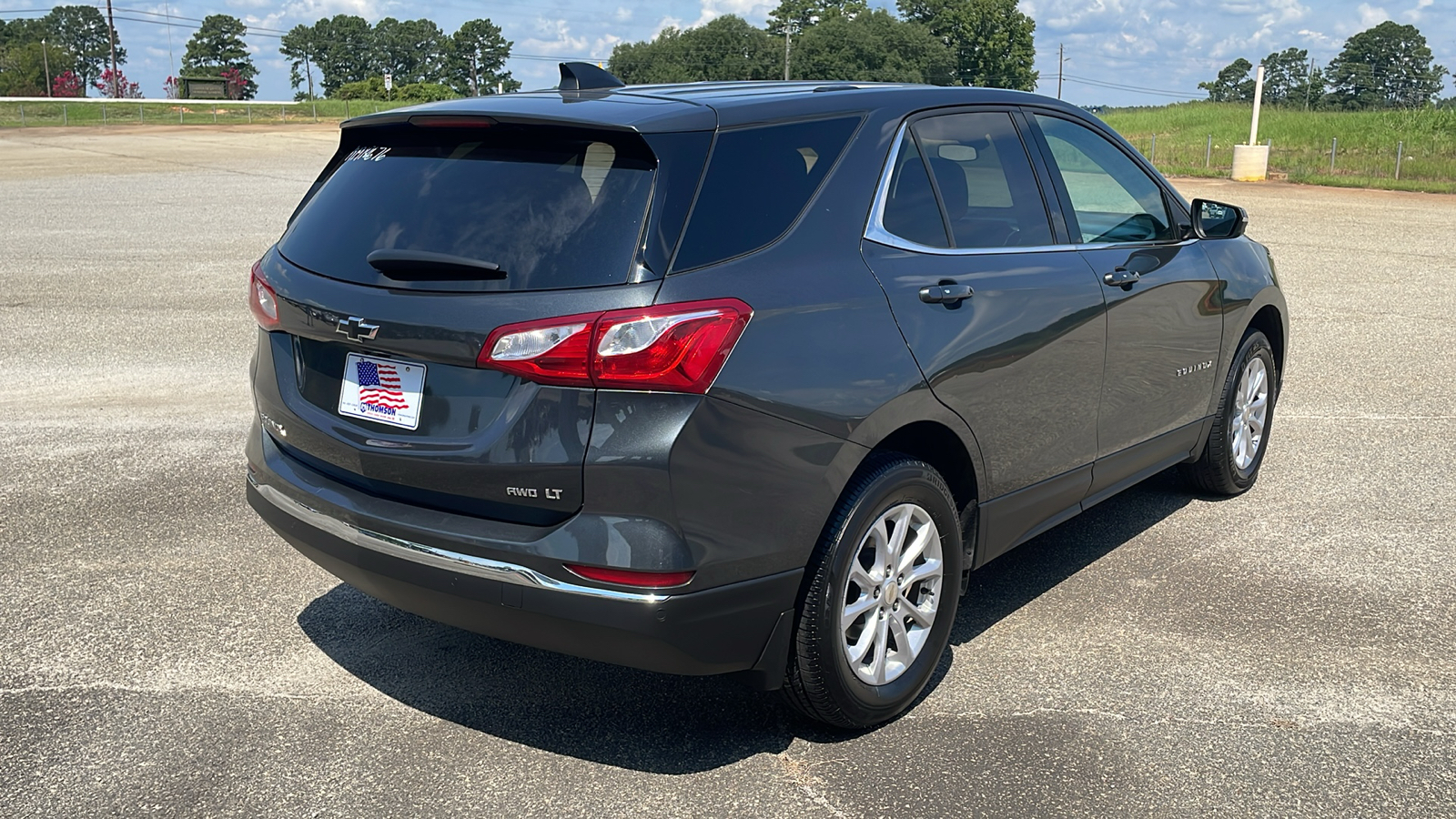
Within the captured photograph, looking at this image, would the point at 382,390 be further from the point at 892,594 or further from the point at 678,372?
the point at 892,594

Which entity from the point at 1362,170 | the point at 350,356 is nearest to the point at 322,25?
the point at 1362,170

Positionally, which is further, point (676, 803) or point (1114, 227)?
point (1114, 227)

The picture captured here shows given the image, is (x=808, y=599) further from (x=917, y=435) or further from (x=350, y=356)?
(x=350, y=356)

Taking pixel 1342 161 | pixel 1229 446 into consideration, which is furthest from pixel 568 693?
pixel 1342 161

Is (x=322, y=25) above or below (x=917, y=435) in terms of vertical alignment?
above

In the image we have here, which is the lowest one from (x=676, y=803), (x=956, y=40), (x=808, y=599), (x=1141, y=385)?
(x=676, y=803)

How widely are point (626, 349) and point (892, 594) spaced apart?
118 cm

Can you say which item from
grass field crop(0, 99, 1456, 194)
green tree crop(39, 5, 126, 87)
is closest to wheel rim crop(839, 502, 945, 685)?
grass field crop(0, 99, 1456, 194)

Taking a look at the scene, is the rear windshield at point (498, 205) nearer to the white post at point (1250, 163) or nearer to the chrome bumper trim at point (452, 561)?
the chrome bumper trim at point (452, 561)

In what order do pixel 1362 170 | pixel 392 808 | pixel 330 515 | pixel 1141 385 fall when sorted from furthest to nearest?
pixel 1362 170 < pixel 1141 385 < pixel 330 515 < pixel 392 808

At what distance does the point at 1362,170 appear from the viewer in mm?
32531

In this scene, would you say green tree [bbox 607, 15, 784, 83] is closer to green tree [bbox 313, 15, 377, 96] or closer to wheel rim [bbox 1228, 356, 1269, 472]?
green tree [bbox 313, 15, 377, 96]

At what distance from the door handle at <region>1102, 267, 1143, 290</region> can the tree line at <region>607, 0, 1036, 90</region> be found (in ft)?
377

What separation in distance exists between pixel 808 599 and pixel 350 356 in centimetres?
134
